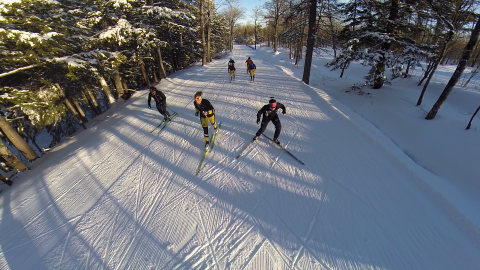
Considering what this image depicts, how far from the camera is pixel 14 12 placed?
818 cm

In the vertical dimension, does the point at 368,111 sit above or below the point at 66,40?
below

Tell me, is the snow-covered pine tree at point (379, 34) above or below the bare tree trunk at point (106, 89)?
above

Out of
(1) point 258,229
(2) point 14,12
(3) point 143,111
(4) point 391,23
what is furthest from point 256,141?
(2) point 14,12

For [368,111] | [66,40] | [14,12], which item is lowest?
[368,111]

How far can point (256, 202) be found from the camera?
4.49 m

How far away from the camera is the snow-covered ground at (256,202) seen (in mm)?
3533

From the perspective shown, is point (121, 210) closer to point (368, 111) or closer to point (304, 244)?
point (304, 244)

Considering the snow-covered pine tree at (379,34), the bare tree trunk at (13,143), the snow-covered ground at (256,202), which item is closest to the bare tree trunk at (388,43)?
the snow-covered pine tree at (379,34)

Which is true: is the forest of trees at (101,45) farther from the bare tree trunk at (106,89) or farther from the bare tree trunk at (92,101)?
the bare tree trunk at (92,101)

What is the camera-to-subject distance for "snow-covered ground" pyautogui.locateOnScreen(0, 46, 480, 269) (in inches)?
139

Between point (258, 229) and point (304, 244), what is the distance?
0.93m

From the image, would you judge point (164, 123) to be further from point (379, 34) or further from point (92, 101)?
point (379, 34)

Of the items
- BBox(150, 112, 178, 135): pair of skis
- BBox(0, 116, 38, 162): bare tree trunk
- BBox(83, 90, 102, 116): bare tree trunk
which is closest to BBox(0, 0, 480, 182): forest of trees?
BBox(0, 116, 38, 162): bare tree trunk

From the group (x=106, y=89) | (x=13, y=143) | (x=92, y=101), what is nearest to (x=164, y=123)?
(x=13, y=143)
